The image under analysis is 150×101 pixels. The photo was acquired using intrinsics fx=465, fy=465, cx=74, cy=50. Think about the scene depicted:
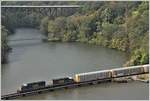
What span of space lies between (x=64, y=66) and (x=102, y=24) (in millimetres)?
→ 7210

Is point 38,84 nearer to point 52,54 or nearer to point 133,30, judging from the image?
point 52,54

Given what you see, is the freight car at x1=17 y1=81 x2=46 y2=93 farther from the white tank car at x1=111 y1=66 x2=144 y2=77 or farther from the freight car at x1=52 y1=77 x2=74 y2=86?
the white tank car at x1=111 y1=66 x2=144 y2=77

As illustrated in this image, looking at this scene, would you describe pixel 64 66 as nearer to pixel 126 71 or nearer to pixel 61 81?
pixel 126 71

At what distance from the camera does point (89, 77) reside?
1519cm

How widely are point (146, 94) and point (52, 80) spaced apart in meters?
3.03

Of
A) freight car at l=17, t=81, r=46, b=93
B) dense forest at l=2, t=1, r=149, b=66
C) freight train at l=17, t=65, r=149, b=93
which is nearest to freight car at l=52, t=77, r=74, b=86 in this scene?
freight train at l=17, t=65, r=149, b=93

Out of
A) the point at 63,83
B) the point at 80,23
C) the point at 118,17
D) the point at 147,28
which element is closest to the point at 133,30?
the point at 147,28

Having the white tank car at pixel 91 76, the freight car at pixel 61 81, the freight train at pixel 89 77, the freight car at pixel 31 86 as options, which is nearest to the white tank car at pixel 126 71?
the freight train at pixel 89 77

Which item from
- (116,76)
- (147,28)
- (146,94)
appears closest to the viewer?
(146,94)

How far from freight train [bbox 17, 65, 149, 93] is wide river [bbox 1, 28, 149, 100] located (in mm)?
313

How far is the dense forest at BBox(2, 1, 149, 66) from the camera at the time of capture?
20.9m

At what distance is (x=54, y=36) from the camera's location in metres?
26.6

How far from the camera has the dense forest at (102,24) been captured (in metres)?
20.9

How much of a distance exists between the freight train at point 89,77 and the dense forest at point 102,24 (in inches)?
98.1
